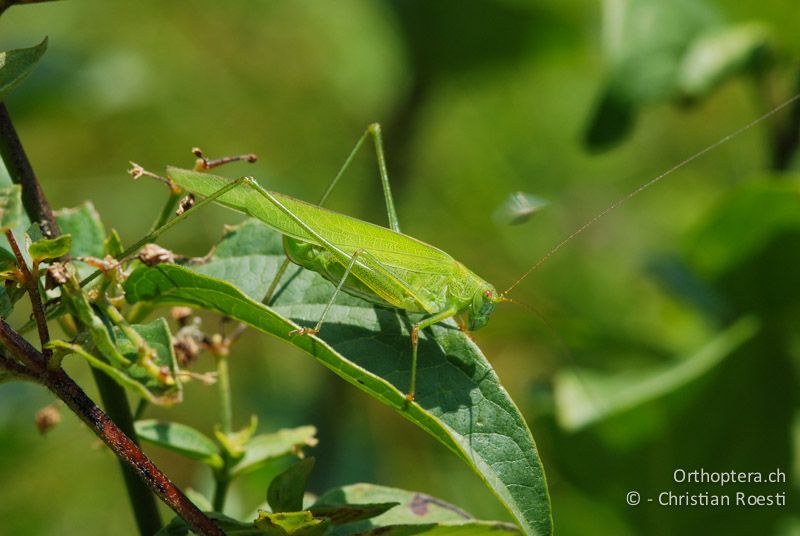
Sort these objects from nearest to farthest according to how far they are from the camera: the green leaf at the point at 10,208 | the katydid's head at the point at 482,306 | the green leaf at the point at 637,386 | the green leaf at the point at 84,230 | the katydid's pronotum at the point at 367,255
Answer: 1. the green leaf at the point at 10,208
2. the green leaf at the point at 84,230
3. the katydid's pronotum at the point at 367,255
4. the katydid's head at the point at 482,306
5. the green leaf at the point at 637,386

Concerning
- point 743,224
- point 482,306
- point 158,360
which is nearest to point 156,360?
point 158,360

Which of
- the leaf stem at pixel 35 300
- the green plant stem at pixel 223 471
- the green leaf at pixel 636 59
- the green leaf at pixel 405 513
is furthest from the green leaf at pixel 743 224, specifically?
the leaf stem at pixel 35 300

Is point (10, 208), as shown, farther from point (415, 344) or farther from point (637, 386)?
point (637, 386)

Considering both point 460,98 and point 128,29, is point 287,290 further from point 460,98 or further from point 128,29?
point 128,29

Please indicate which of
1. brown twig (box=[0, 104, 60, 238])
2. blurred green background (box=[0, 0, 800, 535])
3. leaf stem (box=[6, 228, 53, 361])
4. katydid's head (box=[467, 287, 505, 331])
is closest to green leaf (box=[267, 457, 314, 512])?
leaf stem (box=[6, 228, 53, 361])

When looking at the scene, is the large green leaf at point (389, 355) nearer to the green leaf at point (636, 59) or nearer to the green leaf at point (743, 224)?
the green leaf at point (636, 59)

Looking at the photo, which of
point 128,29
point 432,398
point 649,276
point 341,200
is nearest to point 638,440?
point 649,276
